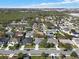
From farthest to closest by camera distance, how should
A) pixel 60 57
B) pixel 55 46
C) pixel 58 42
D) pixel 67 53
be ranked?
1. pixel 58 42
2. pixel 55 46
3. pixel 67 53
4. pixel 60 57

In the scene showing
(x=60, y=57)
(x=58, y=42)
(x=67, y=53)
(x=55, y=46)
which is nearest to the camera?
(x=60, y=57)

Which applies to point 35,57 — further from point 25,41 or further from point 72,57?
point 25,41

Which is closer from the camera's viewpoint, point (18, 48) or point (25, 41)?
point (18, 48)

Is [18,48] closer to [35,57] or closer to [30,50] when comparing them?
[30,50]

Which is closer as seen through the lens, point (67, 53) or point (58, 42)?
point (67, 53)

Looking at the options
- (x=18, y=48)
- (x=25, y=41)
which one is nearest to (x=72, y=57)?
(x=18, y=48)

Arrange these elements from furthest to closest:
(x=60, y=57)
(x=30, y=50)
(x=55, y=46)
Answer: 1. (x=55, y=46)
2. (x=30, y=50)
3. (x=60, y=57)

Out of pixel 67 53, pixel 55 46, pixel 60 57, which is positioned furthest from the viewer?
pixel 55 46

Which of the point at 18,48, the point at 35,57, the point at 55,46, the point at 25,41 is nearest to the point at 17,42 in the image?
the point at 25,41
